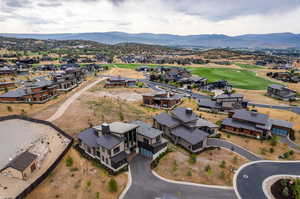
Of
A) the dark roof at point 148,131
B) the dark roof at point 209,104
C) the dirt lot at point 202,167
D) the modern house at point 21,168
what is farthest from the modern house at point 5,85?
the dark roof at point 209,104

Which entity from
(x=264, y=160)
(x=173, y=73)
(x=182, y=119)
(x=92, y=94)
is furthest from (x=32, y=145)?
(x=173, y=73)

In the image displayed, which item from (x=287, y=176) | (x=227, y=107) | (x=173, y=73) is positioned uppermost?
(x=173, y=73)

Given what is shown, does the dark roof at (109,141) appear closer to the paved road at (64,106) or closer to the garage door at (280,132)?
the paved road at (64,106)

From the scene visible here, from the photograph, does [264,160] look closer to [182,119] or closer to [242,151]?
[242,151]

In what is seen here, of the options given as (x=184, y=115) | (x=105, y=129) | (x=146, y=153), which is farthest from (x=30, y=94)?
(x=184, y=115)

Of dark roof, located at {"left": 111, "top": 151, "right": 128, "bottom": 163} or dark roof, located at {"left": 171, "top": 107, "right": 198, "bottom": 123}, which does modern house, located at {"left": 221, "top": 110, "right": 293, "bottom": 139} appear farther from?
dark roof, located at {"left": 111, "top": 151, "right": 128, "bottom": 163}

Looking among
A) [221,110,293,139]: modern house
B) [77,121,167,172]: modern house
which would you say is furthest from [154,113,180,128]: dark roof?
[221,110,293,139]: modern house

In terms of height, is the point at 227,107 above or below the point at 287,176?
above
